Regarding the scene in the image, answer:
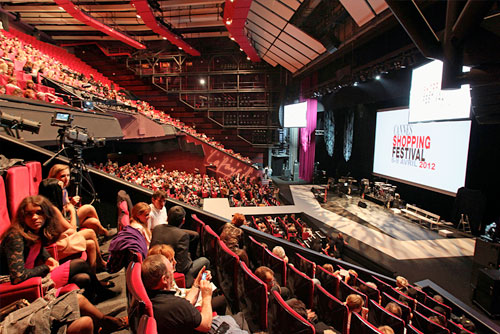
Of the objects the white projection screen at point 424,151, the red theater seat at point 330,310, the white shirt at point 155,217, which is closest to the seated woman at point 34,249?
the white shirt at point 155,217

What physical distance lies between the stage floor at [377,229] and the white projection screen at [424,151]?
53.4 inches

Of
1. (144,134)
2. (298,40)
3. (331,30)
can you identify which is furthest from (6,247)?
(298,40)

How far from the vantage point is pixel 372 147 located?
11070mm

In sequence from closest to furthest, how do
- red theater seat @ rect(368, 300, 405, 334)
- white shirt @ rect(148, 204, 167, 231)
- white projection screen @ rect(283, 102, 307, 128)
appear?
1. red theater seat @ rect(368, 300, 405, 334)
2. white shirt @ rect(148, 204, 167, 231)
3. white projection screen @ rect(283, 102, 307, 128)

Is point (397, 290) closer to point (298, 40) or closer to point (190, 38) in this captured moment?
point (298, 40)

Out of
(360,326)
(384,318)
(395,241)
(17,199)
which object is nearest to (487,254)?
(395,241)

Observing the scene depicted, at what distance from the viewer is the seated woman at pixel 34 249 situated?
5.31ft

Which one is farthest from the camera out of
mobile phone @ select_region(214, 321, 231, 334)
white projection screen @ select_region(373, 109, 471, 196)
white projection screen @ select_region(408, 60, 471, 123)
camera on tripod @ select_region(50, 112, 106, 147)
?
white projection screen @ select_region(373, 109, 471, 196)

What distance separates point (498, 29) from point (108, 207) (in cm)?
425

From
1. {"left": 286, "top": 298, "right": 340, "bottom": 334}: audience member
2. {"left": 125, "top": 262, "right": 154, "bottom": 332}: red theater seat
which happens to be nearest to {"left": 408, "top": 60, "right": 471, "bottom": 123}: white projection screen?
{"left": 286, "top": 298, "right": 340, "bottom": 334}: audience member

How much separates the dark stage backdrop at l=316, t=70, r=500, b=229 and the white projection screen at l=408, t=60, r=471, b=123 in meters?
1.38

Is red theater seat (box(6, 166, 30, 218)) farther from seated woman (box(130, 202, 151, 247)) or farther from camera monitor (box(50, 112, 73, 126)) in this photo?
camera monitor (box(50, 112, 73, 126))

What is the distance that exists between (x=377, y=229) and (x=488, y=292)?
10.5ft

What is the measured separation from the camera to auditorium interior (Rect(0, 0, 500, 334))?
2385 mm
